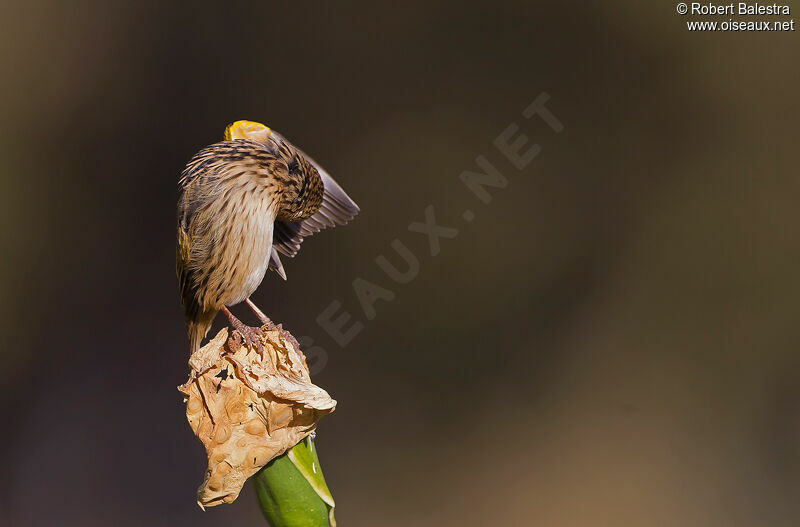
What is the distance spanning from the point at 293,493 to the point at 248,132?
57cm

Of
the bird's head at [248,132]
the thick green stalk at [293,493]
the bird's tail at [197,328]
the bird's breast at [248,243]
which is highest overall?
the bird's head at [248,132]

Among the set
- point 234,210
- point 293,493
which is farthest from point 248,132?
point 293,493

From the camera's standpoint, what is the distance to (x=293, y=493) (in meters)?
0.88

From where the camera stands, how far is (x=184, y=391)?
3.01ft

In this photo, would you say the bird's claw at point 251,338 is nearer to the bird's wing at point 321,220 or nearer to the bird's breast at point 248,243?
the bird's breast at point 248,243

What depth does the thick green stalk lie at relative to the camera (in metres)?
0.88

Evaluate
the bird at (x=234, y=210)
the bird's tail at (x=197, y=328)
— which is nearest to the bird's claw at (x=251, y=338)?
the bird at (x=234, y=210)

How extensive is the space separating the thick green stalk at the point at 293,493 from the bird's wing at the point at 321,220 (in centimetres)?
46

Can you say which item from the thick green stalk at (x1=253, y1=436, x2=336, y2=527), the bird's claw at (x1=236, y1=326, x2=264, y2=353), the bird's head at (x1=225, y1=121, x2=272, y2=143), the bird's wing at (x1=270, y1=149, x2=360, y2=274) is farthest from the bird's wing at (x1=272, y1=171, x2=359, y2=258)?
the thick green stalk at (x1=253, y1=436, x2=336, y2=527)

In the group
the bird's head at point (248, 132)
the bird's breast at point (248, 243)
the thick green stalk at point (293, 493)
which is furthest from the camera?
the bird's head at point (248, 132)

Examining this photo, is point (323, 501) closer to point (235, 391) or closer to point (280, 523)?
point (280, 523)

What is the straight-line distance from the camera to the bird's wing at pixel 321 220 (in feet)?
4.28

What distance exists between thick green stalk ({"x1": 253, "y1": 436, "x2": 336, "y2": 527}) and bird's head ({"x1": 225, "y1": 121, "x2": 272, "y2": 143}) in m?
0.50

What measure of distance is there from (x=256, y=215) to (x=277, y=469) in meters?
0.37
